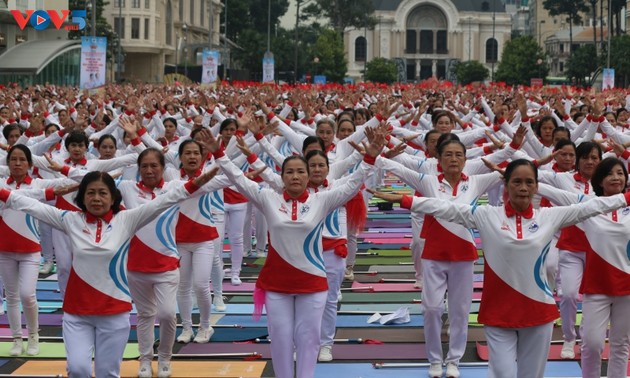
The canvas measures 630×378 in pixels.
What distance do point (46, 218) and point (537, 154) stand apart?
7002mm

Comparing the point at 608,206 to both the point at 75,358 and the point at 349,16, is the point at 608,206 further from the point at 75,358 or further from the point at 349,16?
the point at 349,16

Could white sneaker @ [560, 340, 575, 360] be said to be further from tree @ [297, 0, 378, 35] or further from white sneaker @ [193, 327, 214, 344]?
tree @ [297, 0, 378, 35]

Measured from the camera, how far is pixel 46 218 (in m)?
8.19

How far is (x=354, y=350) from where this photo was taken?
36.8ft

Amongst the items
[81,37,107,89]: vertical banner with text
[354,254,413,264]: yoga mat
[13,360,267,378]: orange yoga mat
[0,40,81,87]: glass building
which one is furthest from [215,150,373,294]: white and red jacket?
[0,40,81,87]: glass building

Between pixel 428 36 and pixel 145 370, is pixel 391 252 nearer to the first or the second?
pixel 145 370

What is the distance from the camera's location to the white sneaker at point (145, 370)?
32.5 ft

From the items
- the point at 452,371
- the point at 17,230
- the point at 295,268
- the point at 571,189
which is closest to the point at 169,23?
the point at 17,230

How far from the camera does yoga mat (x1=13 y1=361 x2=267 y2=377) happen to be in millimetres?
10234

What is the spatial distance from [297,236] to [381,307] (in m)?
5.18

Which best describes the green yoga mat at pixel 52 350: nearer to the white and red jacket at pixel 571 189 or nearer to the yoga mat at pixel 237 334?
the yoga mat at pixel 237 334

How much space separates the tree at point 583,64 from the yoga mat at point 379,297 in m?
65.2

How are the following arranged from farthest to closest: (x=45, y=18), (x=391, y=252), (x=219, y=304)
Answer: (x=45, y=18) < (x=391, y=252) < (x=219, y=304)

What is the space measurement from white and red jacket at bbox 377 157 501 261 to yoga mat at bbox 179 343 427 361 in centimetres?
153
